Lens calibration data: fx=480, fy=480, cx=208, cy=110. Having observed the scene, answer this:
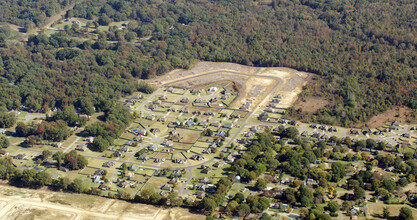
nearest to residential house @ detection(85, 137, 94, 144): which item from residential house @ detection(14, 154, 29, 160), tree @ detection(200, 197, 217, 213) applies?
residential house @ detection(14, 154, 29, 160)

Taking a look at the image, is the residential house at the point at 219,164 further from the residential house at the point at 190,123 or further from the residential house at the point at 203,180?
the residential house at the point at 190,123

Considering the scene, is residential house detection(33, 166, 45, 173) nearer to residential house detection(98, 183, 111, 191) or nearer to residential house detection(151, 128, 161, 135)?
residential house detection(98, 183, 111, 191)

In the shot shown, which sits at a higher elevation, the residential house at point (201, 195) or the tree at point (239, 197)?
the tree at point (239, 197)

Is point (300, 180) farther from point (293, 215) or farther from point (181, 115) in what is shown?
point (181, 115)

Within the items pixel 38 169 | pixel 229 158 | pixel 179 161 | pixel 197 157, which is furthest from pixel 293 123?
pixel 38 169

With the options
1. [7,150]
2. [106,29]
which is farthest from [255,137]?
[106,29]

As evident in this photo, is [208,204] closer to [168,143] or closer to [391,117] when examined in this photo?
[168,143]

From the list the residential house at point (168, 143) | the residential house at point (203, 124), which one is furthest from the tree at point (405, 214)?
the residential house at point (203, 124)
